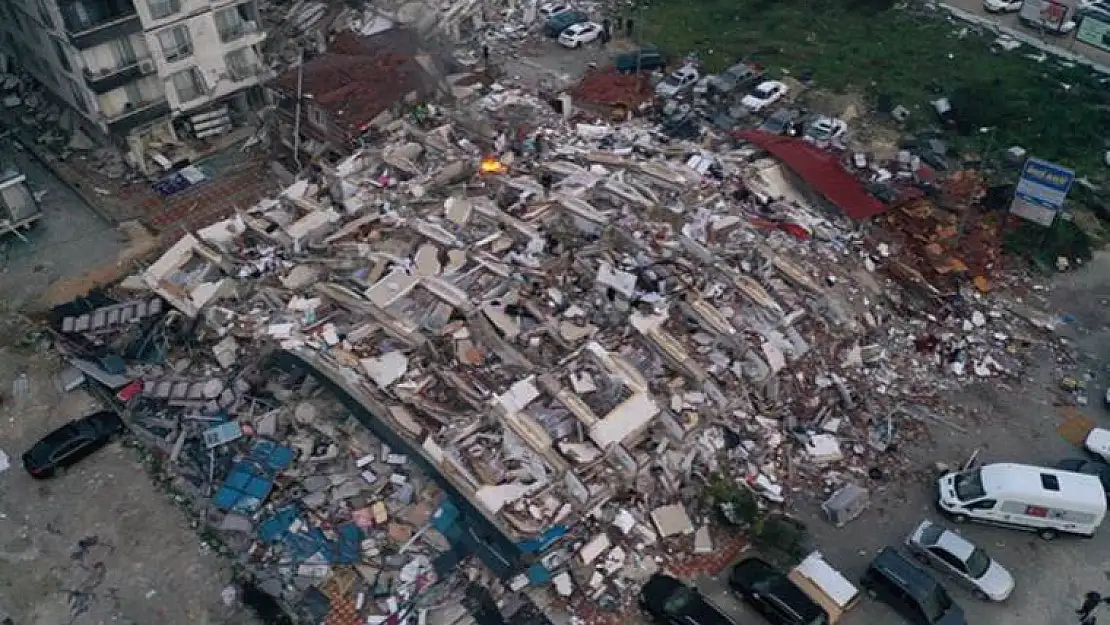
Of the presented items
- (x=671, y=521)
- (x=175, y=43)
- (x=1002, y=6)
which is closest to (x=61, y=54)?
(x=175, y=43)

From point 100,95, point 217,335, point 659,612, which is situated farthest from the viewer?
point 100,95

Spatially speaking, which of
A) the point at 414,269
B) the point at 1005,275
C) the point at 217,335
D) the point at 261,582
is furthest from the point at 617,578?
the point at 1005,275

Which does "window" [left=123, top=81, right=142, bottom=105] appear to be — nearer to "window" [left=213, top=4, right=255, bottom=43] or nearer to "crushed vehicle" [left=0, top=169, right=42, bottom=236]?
"window" [left=213, top=4, right=255, bottom=43]

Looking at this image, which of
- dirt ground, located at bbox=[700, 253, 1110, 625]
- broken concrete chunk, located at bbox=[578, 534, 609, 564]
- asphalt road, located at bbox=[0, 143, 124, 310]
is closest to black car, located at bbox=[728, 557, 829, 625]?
dirt ground, located at bbox=[700, 253, 1110, 625]

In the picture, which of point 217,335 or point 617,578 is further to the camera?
point 217,335

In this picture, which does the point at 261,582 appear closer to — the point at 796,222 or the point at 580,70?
the point at 796,222

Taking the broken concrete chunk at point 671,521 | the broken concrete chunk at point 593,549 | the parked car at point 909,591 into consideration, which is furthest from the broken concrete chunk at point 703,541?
the parked car at point 909,591

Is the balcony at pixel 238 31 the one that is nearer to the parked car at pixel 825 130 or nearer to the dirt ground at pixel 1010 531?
the parked car at pixel 825 130
